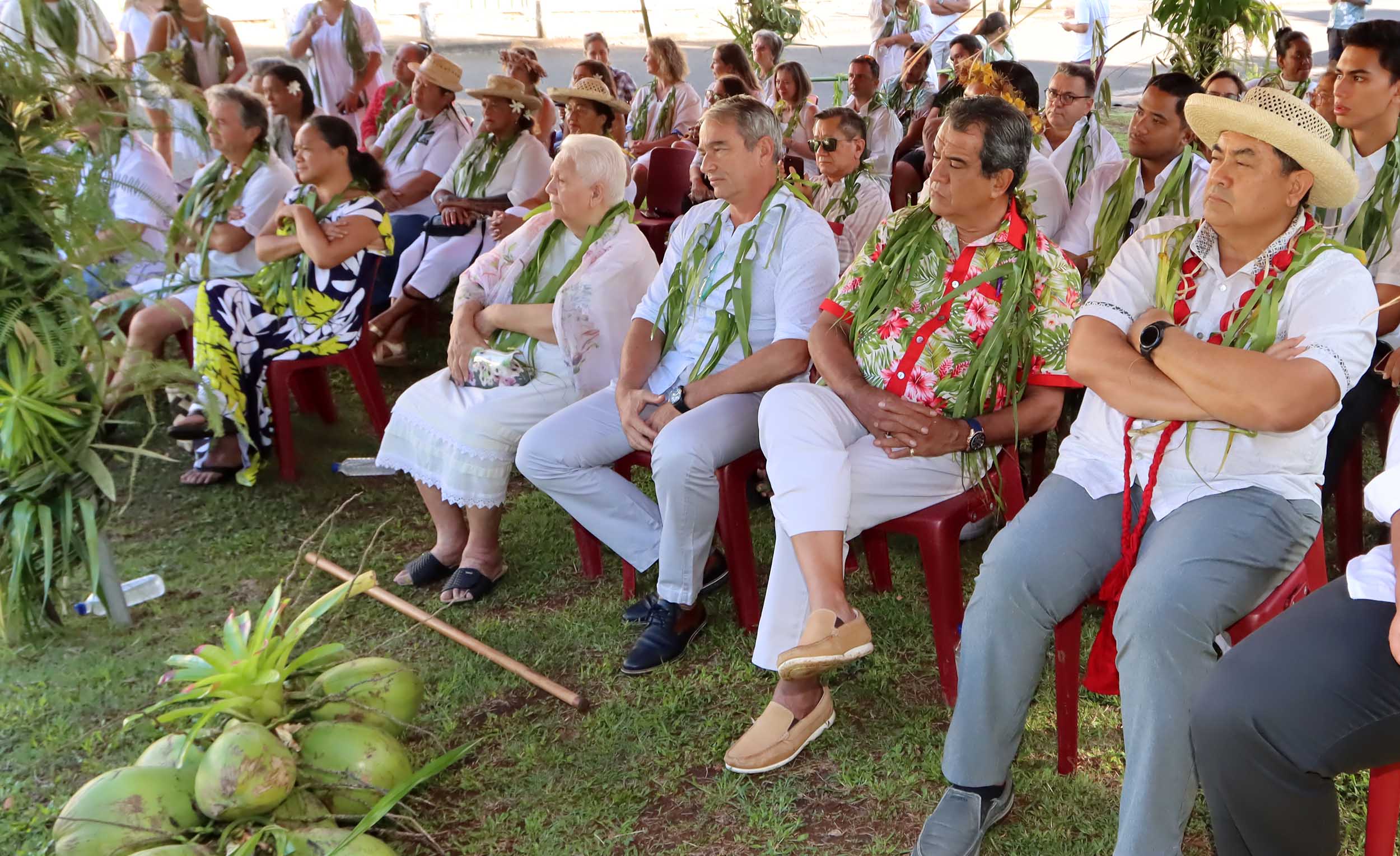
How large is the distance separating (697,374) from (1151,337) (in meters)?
1.30

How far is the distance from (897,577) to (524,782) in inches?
52.9

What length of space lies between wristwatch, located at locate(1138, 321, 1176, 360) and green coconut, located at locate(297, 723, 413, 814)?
168 centimetres

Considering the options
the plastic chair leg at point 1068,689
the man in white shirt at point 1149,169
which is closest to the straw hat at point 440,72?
the man in white shirt at point 1149,169

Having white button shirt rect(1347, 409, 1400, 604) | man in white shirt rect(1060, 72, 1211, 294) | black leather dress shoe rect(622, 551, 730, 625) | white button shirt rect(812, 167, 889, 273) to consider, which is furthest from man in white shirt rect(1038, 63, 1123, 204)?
white button shirt rect(1347, 409, 1400, 604)

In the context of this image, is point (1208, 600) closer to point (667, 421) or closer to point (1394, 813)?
point (1394, 813)

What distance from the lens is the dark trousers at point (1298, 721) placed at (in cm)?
170

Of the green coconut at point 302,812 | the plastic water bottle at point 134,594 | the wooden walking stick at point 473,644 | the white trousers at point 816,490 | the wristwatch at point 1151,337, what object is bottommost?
the plastic water bottle at point 134,594

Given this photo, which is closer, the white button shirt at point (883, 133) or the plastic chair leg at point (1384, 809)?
the plastic chair leg at point (1384, 809)

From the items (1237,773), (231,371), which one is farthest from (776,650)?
(231,371)

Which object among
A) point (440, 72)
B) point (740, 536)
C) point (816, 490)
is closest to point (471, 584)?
point (740, 536)

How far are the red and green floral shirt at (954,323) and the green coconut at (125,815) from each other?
1.76 metres

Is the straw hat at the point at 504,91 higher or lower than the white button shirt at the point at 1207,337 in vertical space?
higher

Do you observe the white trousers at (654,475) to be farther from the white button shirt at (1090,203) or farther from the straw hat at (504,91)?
the straw hat at (504,91)

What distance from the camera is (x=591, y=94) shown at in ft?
17.3
